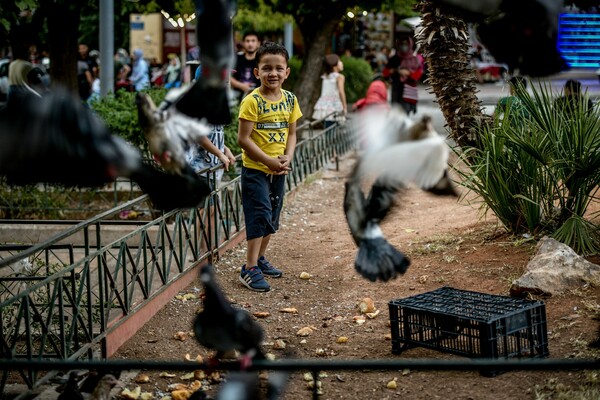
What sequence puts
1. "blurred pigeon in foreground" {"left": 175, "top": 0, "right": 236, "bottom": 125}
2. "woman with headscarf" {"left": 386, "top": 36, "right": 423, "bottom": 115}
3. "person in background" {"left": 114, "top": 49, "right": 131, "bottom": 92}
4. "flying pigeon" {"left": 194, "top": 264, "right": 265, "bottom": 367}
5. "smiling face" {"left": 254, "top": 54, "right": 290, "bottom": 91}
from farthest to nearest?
"person in background" {"left": 114, "top": 49, "right": 131, "bottom": 92}
"woman with headscarf" {"left": 386, "top": 36, "right": 423, "bottom": 115}
"smiling face" {"left": 254, "top": 54, "right": 290, "bottom": 91}
"flying pigeon" {"left": 194, "top": 264, "right": 265, "bottom": 367}
"blurred pigeon in foreground" {"left": 175, "top": 0, "right": 236, "bottom": 125}

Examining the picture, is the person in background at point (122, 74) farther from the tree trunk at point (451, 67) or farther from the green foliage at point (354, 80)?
the tree trunk at point (451, 67)

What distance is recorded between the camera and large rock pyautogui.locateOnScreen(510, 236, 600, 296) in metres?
6.30

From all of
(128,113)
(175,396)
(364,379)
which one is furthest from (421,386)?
(128,113)

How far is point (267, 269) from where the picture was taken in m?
7.72

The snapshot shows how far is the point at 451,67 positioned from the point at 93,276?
4.04m

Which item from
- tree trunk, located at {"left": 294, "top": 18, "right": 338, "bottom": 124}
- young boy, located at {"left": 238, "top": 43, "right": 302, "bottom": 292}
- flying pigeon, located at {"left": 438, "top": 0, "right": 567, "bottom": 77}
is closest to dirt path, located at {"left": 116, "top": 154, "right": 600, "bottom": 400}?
young boy, located at {"left": 238, "top": 43, "right": 302, "bottom": 292}

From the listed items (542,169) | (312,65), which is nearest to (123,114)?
(542,169)

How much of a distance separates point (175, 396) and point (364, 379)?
1.16m

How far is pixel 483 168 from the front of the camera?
7496 millimetres

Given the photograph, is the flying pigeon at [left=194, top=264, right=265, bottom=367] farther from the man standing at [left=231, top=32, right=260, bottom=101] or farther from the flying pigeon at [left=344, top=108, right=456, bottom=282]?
the man standing at [left=231, top=32, right=260, bottom=101]

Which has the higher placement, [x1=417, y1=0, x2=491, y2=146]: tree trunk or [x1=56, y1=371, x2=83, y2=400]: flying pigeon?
[x1=417, y1=0, x2=491, y2=146]: tree trunk

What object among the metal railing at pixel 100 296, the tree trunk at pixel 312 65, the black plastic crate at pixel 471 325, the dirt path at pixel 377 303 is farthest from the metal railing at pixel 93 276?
the tree trunk at pixel 312 65

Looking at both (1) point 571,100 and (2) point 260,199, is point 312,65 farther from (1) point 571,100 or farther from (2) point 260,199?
(2) point 260,199

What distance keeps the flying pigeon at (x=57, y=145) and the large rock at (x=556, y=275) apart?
15.1ft
